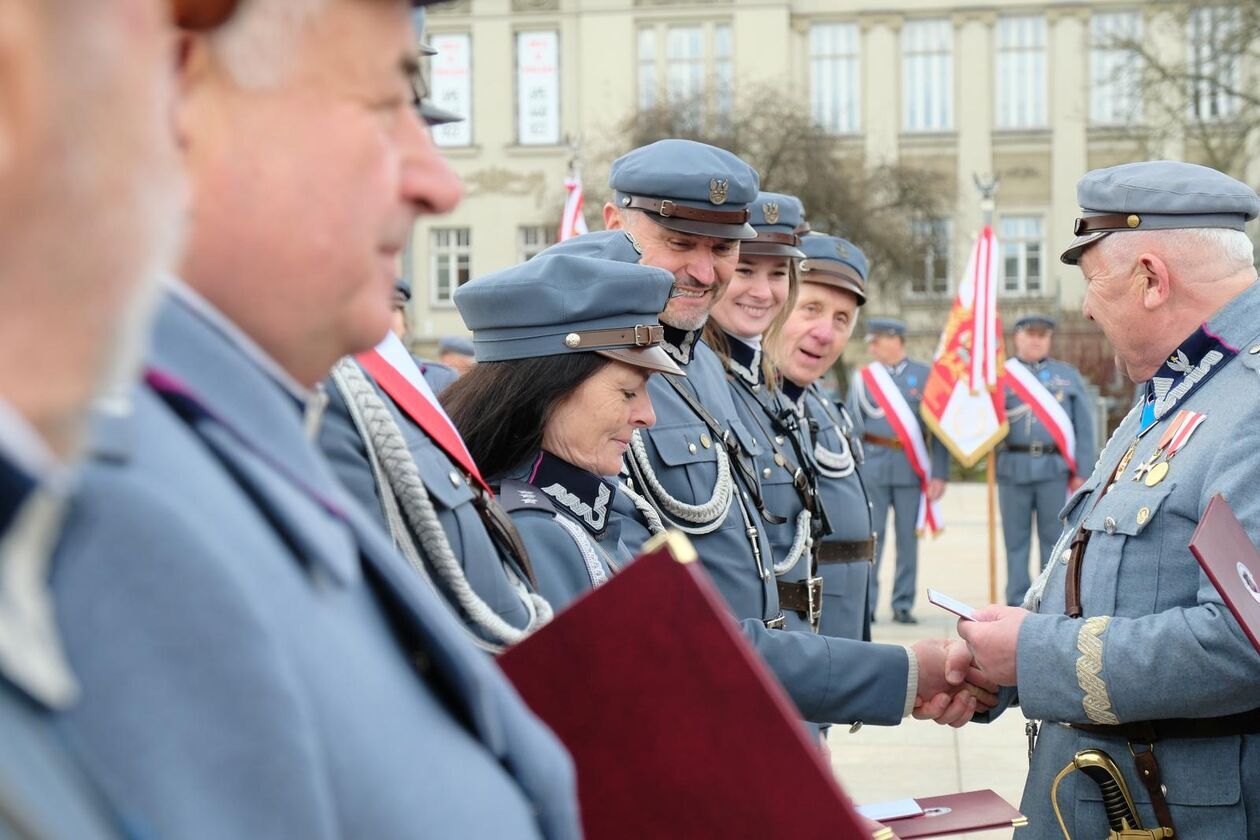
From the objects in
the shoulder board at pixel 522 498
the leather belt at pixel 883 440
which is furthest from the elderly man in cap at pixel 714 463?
the leather belt at pixel 883 440

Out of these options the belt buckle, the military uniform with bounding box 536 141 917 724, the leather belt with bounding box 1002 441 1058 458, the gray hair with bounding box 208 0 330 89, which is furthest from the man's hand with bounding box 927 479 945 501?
the gray hair with bounding box 208 0 330 89

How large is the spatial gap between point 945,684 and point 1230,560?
2.50 ft

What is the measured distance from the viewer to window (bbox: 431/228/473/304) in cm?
4003

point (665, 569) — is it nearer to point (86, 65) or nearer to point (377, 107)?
point (377, 107)

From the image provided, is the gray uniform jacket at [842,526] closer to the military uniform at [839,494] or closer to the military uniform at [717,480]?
the military uniform at [839,494]

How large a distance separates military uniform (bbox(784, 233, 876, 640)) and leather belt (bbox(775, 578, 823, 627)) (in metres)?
0.49

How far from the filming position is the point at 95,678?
75cm

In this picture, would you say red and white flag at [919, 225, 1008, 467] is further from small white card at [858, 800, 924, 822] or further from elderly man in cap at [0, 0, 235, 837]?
elderly man in cap at [0, 0, 235, 837]

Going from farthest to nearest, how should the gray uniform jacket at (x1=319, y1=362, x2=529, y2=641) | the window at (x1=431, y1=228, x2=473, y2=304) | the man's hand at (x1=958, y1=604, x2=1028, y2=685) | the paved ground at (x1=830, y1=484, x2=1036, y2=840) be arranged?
the window at (x1=431, y1=228, x2=473, y2=304) → the paved ground at (x1=830, y1=484, x2=1036, y2=840) → the man's hand at (x1=958, y1=604, x2=1028, y2=685) → the gray uniform jacket at (x1=319, y1=362, x2=529, y2=641)

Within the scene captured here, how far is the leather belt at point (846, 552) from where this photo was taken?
202 inches

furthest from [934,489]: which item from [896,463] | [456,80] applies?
[456,80]

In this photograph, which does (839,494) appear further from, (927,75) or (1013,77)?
(1013,77)

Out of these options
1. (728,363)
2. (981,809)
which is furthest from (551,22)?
(981,809)

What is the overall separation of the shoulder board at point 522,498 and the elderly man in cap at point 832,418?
2.30 m
